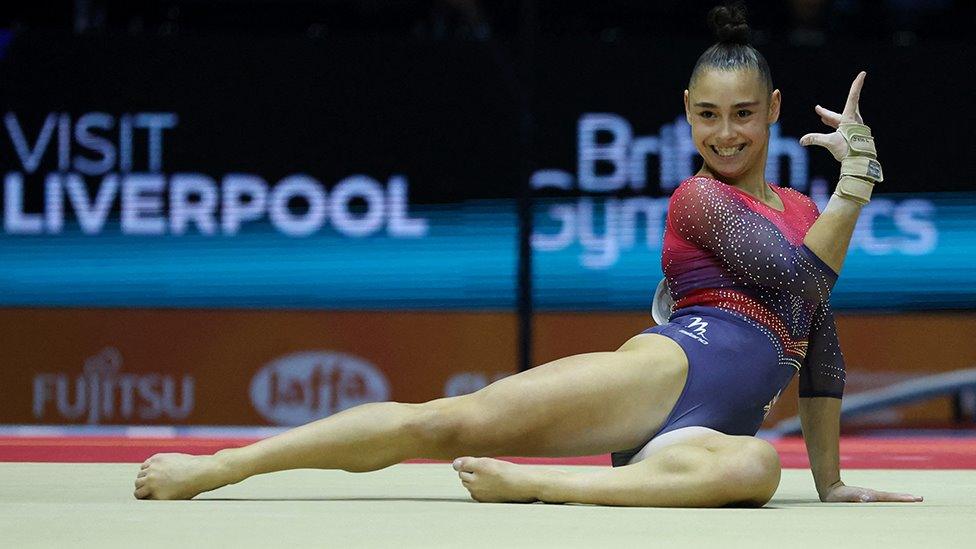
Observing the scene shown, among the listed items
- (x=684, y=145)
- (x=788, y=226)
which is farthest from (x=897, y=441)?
(x=788, y=226)

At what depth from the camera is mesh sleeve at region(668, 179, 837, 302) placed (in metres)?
2.73

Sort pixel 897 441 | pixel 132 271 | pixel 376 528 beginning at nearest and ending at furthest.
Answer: pixel 376 528 → pixel 897 441 → pixel 132 271

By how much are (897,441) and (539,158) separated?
194cm

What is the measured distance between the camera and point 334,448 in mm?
2658

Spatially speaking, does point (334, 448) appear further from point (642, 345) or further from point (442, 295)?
point (442, 295)

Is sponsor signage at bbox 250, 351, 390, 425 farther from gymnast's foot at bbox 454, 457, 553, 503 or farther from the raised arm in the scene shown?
gymnast's foot at bbox 454, 457, 553, 503

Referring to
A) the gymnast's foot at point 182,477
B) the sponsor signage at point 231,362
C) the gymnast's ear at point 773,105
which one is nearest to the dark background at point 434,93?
the sponsor signage at point 231,362

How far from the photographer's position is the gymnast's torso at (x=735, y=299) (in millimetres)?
2738

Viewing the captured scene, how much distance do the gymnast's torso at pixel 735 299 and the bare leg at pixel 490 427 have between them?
2.5 inches

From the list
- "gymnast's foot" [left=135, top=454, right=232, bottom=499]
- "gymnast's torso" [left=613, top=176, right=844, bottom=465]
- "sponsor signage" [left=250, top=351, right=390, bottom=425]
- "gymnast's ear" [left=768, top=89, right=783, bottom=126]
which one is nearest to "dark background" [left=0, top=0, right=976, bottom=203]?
"sponsor signage" [left=250, top=351, right=390, bottom=425]

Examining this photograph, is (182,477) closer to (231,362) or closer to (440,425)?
(440,425)

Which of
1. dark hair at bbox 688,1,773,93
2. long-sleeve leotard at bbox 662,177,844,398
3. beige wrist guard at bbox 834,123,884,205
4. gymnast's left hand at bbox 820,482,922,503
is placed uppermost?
dark hair at bbox 688,1,773,93

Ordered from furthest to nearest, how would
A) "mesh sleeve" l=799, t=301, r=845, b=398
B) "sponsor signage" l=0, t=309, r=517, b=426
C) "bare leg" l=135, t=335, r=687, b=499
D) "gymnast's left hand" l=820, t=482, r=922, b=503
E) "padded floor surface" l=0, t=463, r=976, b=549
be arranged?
"sponsor signage" l=0, t=309, r=517, b=426 < "mesh sleeve" l=799, t=301, r=845, b=398 < "gymnast's left hand" l=820, t=482, r=922, b=503 < "bare leg" l=135, t=335, r=687, b=499 < "padded floor surface" l=0, t=463, r=976, b=549

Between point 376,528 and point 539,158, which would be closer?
point 376,528
